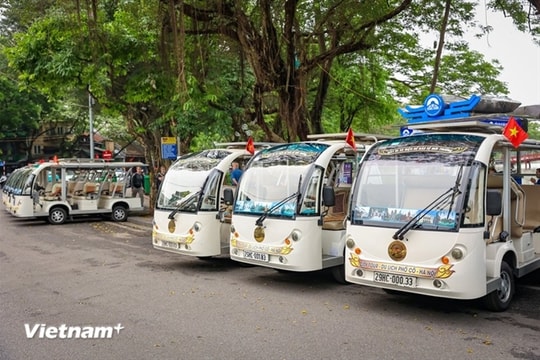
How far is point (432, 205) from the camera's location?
6.14 metres

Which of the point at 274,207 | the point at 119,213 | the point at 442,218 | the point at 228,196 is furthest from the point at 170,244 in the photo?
the point at 119,213

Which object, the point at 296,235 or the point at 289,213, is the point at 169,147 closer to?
the point at 289,213

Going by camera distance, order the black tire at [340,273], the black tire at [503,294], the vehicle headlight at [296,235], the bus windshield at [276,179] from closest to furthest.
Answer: the black tire at [503,294], the vehicle headlight at [296,235], the bus windshield at [276,179], the black tire at [340,273]

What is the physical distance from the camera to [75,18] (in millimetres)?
13758

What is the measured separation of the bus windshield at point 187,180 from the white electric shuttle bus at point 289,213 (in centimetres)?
76

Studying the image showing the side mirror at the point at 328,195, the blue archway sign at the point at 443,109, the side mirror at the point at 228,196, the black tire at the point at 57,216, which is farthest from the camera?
the black tire at the point at 57,216

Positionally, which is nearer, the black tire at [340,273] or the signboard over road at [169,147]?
the black tire at [340,273]

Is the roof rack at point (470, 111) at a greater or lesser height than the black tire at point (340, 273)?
greater

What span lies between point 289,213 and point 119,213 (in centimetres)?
1122

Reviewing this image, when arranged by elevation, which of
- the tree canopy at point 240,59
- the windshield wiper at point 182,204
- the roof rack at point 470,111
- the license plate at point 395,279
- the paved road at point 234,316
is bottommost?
the paved road at point 234,316

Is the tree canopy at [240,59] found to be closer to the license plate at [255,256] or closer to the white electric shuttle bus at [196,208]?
the white electric shuttle bus at [196,208]

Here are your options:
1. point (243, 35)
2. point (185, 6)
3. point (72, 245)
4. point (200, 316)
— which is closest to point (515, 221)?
point (200, 316)

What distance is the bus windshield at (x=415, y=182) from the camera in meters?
6.10

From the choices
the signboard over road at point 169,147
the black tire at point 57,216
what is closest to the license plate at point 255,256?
the signboard over road at point 169,147
